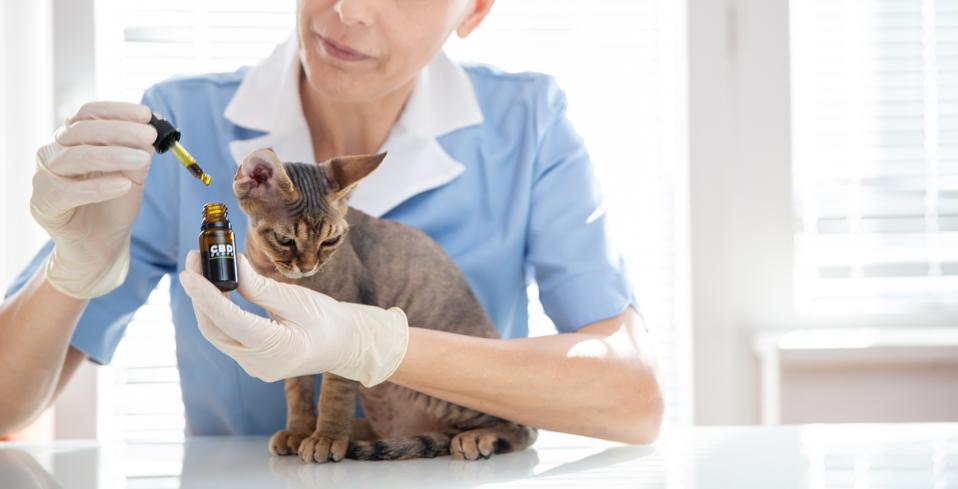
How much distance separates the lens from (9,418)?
4.92 feet

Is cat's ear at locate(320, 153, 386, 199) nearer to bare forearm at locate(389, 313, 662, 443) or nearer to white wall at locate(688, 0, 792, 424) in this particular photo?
bare forearm at locate(389, 313, 662, 443)

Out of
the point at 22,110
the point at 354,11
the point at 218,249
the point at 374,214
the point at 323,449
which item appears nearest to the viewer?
the point at 218,249

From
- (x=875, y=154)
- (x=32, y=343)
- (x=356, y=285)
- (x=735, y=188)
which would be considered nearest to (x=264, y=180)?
(x=356, y=285)

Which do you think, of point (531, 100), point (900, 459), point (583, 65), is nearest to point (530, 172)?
point (531, 100)

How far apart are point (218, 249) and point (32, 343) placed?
0.57m

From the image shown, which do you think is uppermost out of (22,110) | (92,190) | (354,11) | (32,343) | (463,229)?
(354,11)

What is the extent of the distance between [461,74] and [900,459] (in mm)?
940

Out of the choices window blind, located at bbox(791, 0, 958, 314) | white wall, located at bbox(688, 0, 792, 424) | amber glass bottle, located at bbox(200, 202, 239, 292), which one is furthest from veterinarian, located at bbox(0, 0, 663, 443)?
window blind, located at bbox(791, 0, 958, 314)

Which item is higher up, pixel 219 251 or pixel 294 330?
pixel 219 251

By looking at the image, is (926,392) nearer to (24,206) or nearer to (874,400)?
(874,400)

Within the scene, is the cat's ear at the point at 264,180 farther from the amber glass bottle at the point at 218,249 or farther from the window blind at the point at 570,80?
the window blind at the point at 570,80

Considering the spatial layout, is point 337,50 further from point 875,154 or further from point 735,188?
point 875,154

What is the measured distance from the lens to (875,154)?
2689mm

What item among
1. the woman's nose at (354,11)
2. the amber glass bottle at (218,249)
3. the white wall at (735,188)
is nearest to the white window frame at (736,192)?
the white wall at (735,188)
